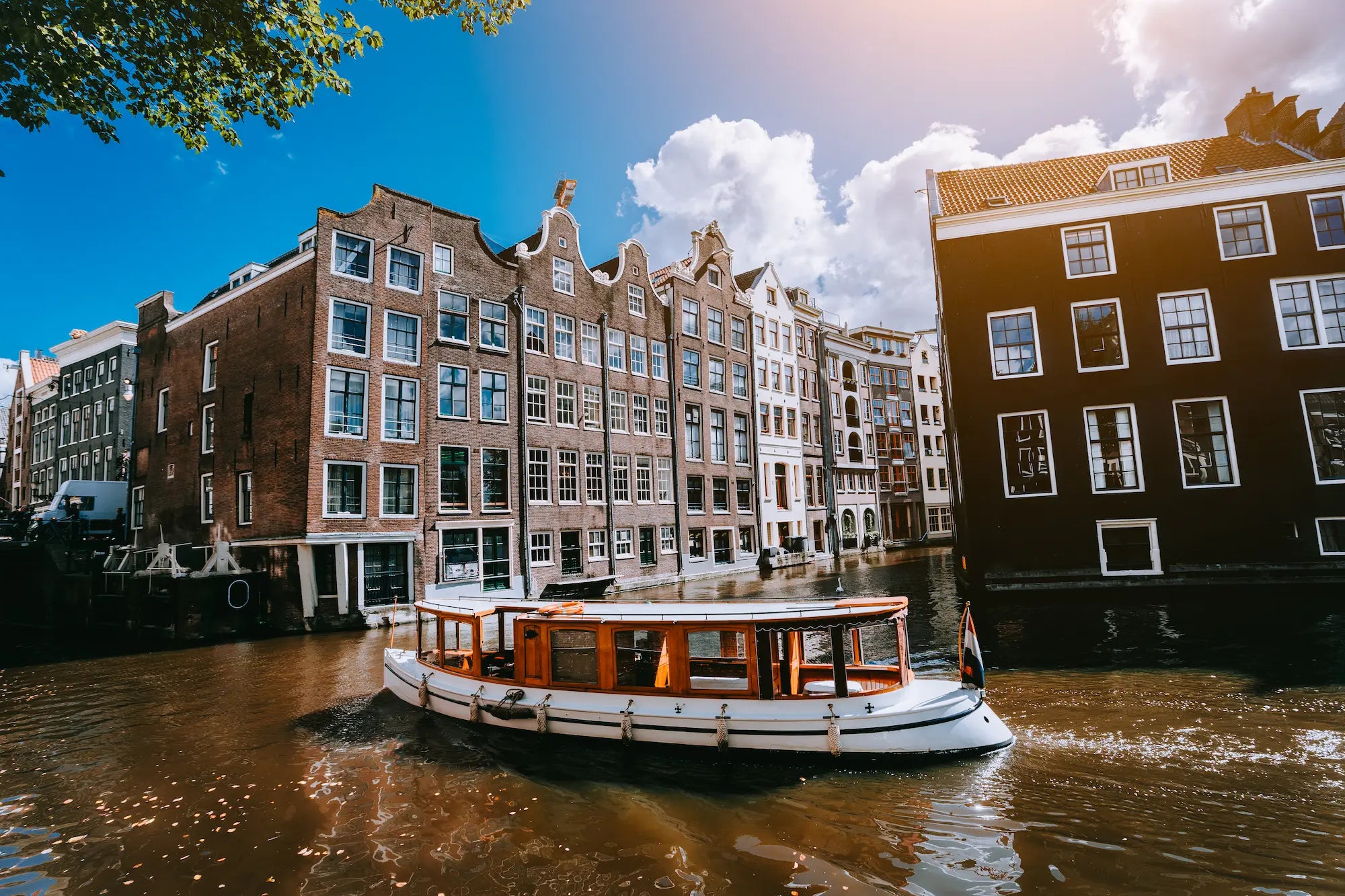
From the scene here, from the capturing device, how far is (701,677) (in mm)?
10883

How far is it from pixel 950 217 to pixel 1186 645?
16246 mm

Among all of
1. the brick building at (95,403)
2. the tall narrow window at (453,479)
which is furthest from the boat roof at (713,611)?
the brick building at (95,403)

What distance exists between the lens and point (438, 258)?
93.5 ft

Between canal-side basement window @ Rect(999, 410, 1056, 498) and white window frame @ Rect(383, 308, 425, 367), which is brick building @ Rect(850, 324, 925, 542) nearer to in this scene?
canal-side basement window @ Rect(999, 410, 1056, 498)

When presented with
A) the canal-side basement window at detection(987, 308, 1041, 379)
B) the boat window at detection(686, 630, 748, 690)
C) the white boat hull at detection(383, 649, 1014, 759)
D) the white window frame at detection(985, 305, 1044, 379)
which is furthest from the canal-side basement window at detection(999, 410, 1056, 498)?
the boat window at detection(686, 630, 748, 690)

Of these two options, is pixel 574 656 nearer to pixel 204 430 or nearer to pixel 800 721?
pixel 800 721

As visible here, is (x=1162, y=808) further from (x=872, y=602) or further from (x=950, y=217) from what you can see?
(x=950, y=217)

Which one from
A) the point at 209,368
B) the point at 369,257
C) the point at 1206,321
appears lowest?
the point at 1206,321

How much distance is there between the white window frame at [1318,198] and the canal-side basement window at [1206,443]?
20.5 ft

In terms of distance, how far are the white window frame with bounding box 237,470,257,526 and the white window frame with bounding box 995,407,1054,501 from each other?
93.4ft

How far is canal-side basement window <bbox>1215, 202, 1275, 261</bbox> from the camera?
2262cm

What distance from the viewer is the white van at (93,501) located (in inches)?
1441

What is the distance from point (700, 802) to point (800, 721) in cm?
200

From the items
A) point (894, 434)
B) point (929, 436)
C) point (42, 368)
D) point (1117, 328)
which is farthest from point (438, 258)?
point (42, 368)
